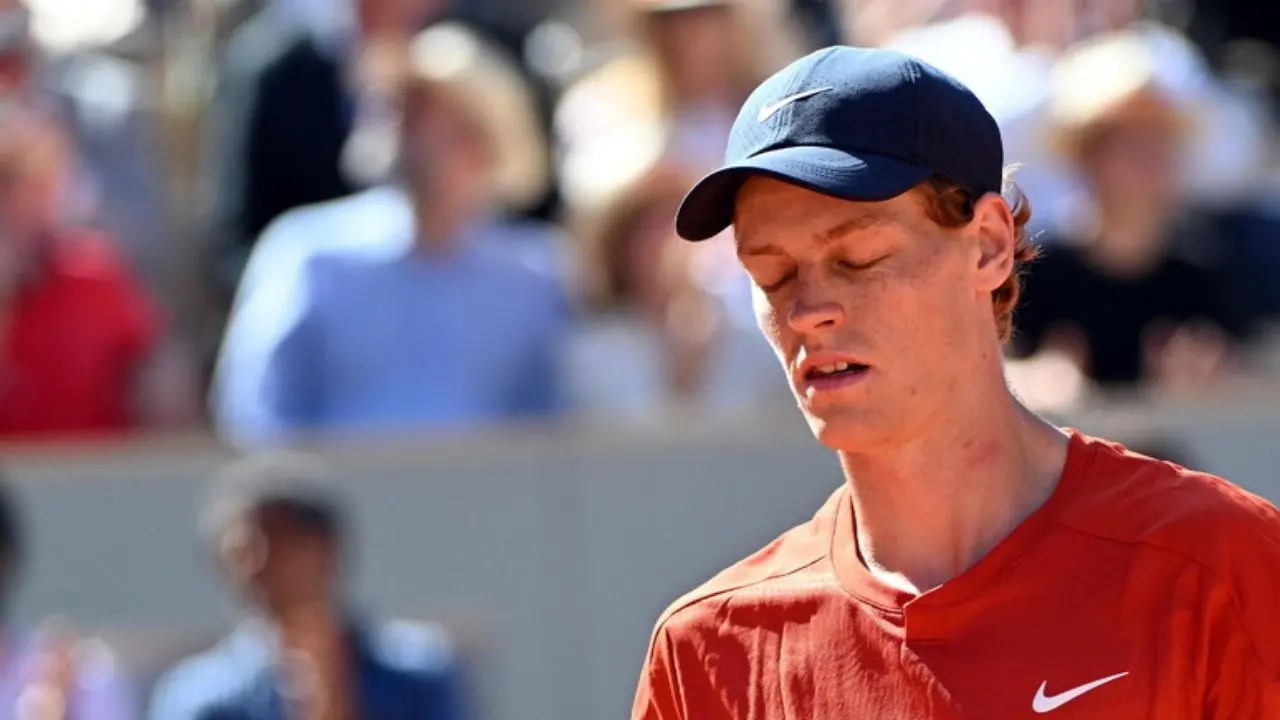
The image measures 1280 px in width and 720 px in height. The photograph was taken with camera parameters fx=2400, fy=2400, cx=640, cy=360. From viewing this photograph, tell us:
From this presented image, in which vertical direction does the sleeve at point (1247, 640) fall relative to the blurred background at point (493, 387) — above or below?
above

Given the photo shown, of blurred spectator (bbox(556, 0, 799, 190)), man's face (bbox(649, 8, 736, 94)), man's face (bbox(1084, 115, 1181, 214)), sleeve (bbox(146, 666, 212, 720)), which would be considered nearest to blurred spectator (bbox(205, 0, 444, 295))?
blurred spectator (bbox(556, 0, 799, 190))

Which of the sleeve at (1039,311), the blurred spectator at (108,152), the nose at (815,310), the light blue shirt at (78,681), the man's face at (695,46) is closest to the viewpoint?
the nose at (815,310)

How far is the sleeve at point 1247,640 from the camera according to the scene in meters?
2.33

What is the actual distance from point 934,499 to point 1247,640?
0.38 meters

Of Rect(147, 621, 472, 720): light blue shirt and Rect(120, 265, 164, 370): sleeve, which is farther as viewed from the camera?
Rect(120, 265, 164, 370): sleeve

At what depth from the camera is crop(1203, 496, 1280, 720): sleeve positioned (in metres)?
2.33

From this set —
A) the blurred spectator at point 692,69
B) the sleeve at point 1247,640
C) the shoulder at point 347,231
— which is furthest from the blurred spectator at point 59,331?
the sleeve at point 1247,640

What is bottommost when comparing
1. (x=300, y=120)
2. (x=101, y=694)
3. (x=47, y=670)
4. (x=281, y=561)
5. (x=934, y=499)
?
(x=101, y=694)

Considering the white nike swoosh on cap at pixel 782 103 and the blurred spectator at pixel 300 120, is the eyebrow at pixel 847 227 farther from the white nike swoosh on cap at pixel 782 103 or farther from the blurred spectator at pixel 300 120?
the blurred spectator at pixel 300 120

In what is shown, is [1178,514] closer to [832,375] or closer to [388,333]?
[832,375]

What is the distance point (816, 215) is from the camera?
2473 millimetres

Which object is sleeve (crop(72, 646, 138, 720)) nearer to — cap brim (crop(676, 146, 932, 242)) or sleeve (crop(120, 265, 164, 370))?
sleeve (crop(120, 265, 164, 370))

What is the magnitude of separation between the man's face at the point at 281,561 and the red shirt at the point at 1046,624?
3351 mm

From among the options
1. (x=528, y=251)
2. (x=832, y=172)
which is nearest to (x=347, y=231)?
(x=528, y=251)
